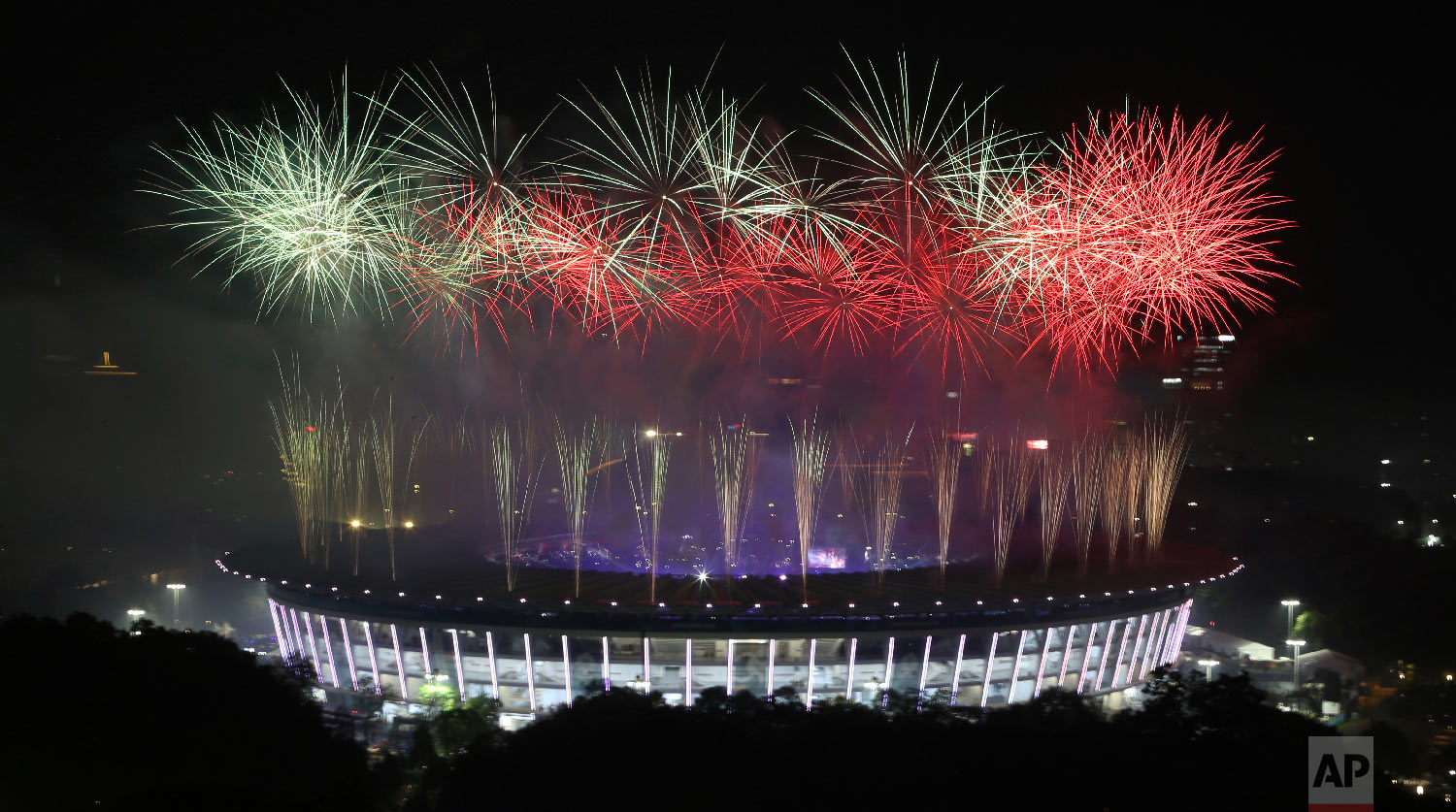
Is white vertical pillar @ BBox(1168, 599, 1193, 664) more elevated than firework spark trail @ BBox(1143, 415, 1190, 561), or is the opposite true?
firework spark trail @ BBox(1143, 415, 1190, 561)

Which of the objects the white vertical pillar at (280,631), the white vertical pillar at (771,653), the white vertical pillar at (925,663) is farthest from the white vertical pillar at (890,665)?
the white vertical pillar at (280,631)

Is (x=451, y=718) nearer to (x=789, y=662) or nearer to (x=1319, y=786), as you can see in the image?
(x=789, y=662)

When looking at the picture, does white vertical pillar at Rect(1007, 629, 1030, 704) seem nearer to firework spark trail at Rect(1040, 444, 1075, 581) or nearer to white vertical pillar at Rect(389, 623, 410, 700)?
firework spark trail at Rect(1040, 444, 1075, 581)

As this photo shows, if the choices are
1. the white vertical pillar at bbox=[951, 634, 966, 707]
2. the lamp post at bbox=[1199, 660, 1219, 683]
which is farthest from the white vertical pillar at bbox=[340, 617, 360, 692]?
the lamp post at bbox=[1199, 660, 1219, 683]

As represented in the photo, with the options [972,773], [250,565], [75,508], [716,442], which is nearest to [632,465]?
[716,442]

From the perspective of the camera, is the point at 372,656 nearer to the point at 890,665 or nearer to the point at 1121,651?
the point at 890,665

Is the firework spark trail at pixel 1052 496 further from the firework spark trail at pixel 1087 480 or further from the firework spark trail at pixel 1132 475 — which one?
the firework spark trail at pixel 1132 475
